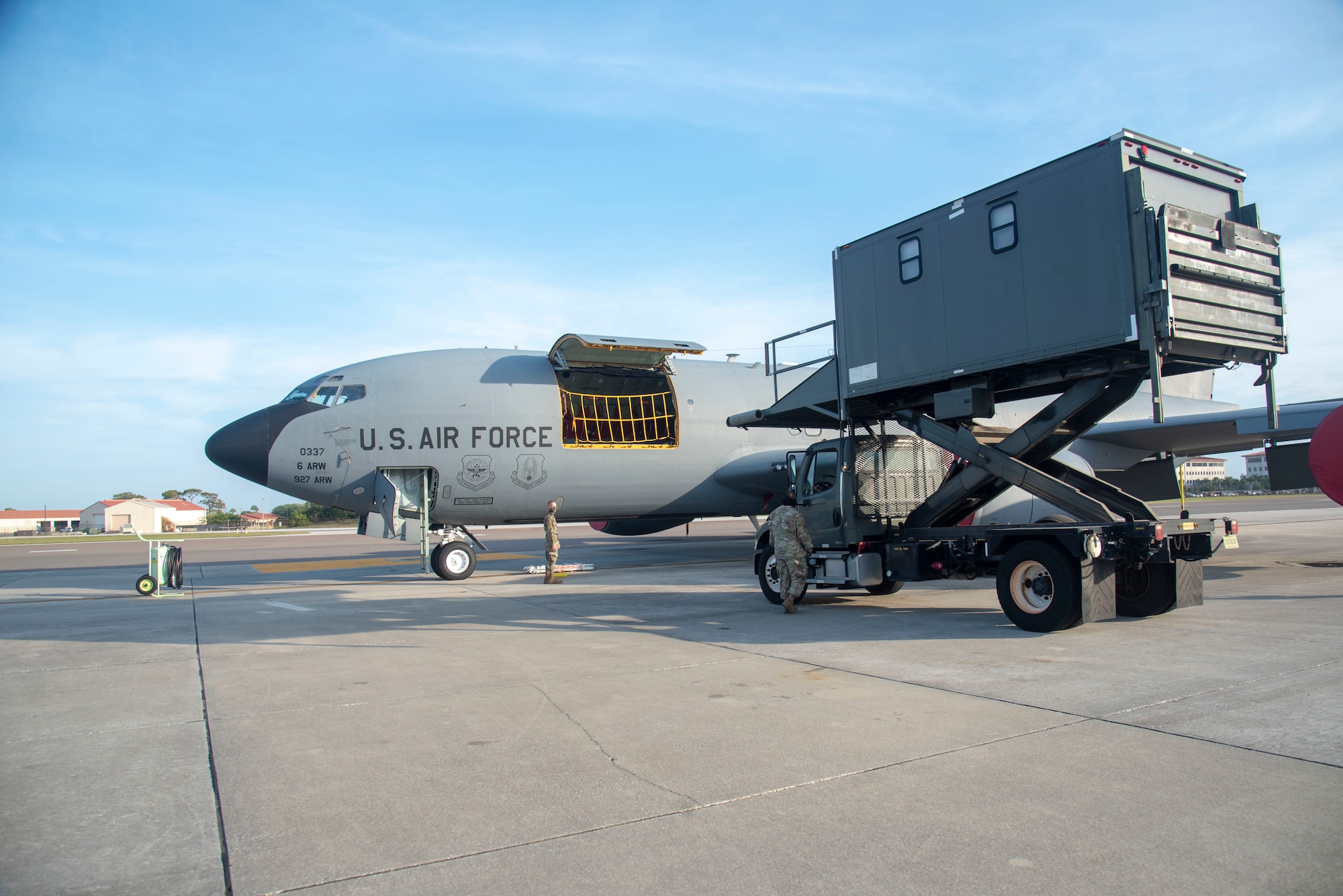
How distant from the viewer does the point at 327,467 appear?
1645cm

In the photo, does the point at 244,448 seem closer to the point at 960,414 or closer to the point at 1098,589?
the point at 960,414

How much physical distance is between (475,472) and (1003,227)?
1176 centimetres

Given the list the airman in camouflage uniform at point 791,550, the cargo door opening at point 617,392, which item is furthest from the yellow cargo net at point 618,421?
the airman in camouflage uniform at point 791,550

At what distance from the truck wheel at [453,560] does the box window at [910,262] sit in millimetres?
11028

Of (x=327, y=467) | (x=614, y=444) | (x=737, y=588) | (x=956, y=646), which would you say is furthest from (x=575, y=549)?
(x=956, y=646)

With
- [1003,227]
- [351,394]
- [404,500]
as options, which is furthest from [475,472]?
[1003,227]

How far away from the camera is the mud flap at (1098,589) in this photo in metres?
8.68

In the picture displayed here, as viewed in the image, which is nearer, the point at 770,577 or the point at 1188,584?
the point at 1188,584

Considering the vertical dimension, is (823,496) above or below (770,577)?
above

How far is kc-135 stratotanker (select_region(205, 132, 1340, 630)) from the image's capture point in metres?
8.70

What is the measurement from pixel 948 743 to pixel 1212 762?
4.59 feet

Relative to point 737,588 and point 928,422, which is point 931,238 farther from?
point 737,588

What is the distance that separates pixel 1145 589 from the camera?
9.84 metres

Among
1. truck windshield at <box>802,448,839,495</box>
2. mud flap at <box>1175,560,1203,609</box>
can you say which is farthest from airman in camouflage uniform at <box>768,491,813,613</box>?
mud flap at <box>1175,560,1203,609</box>
